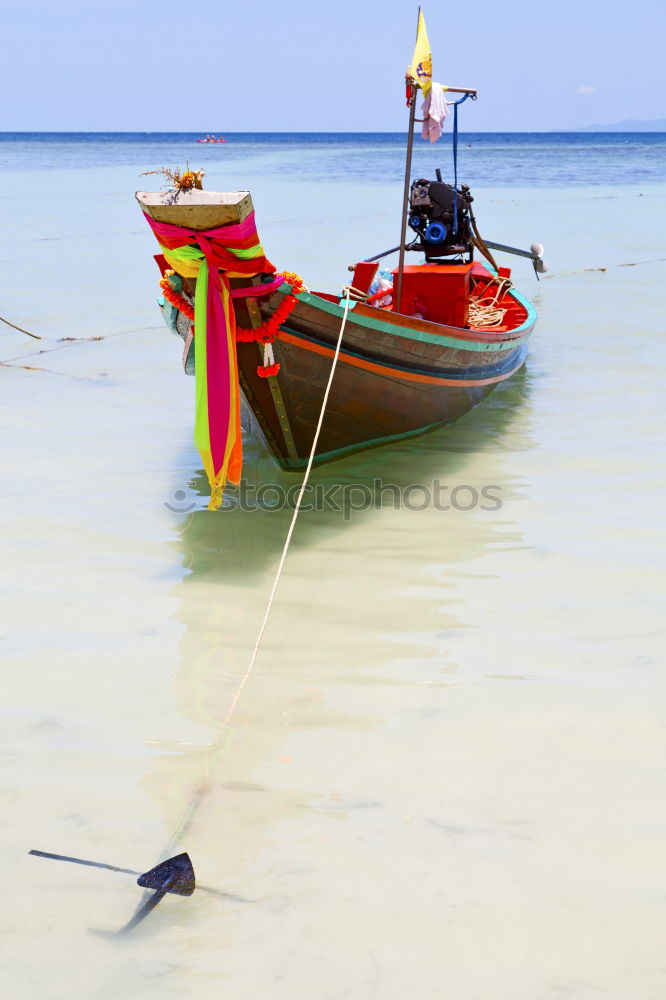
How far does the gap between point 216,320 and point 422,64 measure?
260 centimetres

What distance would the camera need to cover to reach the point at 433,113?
653cm

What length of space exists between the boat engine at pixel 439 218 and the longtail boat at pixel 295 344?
919 millimetres

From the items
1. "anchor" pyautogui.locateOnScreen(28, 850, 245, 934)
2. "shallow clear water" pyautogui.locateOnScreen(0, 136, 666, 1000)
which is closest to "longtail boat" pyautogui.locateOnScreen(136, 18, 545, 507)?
"shallow clear water" pyautogui.locateOnScreen(0, 136, 666, 1000)

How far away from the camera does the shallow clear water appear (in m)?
2.56

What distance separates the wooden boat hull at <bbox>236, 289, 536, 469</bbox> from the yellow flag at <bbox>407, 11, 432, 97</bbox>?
1.66m

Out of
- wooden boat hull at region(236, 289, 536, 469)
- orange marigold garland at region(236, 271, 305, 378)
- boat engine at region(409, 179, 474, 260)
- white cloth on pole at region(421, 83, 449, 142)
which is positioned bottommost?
wooden boat hull at region(236, 289, 536, 469)

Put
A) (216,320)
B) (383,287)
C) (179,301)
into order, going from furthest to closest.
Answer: (383,287) → (179,301) → (216,320)

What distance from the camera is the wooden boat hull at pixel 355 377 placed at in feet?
18.0

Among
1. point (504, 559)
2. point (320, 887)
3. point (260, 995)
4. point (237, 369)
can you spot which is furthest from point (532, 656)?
point (237, 369)

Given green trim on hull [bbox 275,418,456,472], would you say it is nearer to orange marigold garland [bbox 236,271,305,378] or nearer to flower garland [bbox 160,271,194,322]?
orange marigold garland [bbox 236,271,305,378]

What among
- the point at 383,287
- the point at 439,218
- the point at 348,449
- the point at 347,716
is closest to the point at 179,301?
the point at 348,449

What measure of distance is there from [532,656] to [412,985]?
1807mm

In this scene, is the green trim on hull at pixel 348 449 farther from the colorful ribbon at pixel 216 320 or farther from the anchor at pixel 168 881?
Result: the anchor at pixel 168 881

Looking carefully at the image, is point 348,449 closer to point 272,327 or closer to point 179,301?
point 272,327
